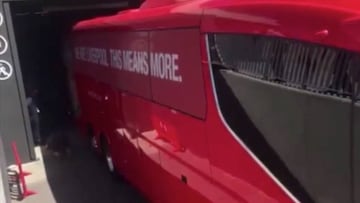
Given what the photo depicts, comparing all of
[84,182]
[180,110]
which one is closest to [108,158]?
[84,182]

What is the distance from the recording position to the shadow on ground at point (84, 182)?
9.20m

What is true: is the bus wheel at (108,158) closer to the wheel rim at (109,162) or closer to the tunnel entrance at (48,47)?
the wheel rim at (109,162)

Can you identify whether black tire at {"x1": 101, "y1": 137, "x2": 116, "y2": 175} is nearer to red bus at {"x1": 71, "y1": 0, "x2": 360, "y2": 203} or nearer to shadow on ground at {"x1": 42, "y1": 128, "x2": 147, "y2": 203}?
shadow on ground at {"x1": 42, "y1": 128, "x2": 147, "y2": 203}

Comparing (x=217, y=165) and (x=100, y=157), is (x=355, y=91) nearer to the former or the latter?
(x=217, y=165)

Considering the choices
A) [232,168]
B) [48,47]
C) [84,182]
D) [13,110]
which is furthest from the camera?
[48,47]

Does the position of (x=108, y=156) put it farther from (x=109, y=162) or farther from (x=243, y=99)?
(x=243, y=99)

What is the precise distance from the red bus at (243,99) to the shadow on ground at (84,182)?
1.45 m

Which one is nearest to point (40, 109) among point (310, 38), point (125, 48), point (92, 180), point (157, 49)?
point (92, 180)

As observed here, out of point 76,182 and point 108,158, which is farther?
point 76,182

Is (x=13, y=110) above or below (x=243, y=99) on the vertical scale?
below

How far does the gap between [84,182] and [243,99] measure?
6410 mm

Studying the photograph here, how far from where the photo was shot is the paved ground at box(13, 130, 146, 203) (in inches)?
364

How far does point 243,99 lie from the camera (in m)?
4.43

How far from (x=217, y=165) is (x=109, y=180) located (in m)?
5.48
